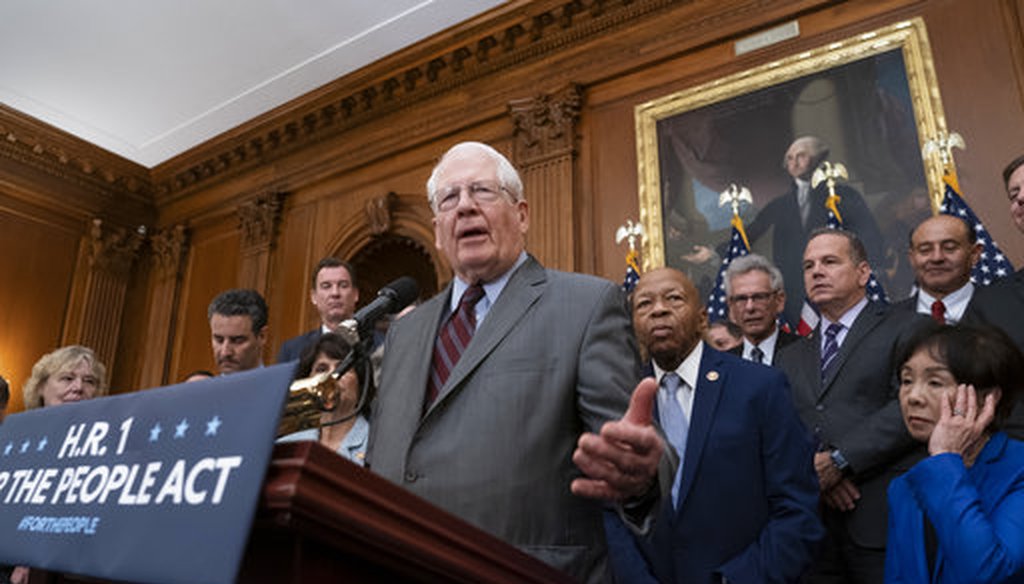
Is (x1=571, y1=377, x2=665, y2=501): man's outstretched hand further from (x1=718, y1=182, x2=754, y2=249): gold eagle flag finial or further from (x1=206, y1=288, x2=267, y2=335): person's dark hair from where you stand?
(x1=718, y1=182, x2=754, y2=249): gold eagle flag finial

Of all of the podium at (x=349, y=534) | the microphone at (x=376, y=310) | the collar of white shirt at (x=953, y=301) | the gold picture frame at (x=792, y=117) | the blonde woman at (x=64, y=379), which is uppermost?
the gold picture frame at (x=792, y=117)

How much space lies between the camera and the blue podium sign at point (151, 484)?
0.63 meters

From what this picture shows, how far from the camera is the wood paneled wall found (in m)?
4.28

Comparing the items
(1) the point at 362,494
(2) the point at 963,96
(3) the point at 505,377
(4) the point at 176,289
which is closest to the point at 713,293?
(2) the point at 963,96

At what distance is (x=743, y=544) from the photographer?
198 cm

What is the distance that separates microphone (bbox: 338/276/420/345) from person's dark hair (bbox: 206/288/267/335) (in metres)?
1.81

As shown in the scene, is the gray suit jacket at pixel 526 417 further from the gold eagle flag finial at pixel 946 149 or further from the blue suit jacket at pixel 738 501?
the gold eagle flag finial at pixel 946 149

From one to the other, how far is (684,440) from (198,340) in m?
6.39

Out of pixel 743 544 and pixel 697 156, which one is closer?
pixel 743 544

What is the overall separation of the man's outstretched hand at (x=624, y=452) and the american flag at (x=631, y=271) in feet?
12.1

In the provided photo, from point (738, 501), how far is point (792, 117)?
10.3ft

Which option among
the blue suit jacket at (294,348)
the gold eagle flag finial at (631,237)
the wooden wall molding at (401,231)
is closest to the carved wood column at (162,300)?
the wooden wall molding at (401,231)

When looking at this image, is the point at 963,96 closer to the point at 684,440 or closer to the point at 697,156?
the point at 697,156

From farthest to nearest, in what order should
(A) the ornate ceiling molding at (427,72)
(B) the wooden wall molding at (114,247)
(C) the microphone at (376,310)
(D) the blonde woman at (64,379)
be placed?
(B) the wooden wall molding at (114,247), (A) the ornate ceiling molding at (427,72), (D) the blonde woman at (64,379), (C) the microphone at (376,310)
